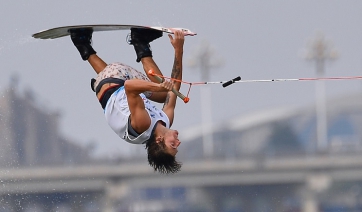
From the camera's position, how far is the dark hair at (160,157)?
10.4 meters

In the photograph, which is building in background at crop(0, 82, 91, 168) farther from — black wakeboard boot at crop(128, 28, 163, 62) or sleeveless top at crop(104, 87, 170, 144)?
sleeveless top at crop(104, 87, 170, 144)

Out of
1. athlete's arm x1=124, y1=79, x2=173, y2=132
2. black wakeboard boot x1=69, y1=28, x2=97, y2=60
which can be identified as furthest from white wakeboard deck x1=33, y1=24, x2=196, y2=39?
athlete's arm x1=124, y1=79, x2=173, y2=132

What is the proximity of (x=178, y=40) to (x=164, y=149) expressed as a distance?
1.08m

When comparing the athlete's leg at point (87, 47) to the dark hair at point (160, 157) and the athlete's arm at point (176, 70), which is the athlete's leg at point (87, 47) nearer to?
the athlete's arm at point (176, 70)

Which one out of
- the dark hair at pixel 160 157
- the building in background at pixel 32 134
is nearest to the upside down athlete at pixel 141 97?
the dark hair at pixel 160 157

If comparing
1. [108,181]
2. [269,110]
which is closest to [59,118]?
[108,181]

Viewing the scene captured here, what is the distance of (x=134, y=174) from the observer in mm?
33000

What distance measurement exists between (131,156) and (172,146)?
22.9 meters

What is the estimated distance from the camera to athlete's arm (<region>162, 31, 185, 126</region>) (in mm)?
10664

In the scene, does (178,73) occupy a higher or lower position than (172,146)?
higher

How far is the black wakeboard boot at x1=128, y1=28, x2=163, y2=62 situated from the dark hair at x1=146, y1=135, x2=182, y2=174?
1080mm

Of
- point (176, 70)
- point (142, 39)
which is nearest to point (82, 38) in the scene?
point (142, 39)

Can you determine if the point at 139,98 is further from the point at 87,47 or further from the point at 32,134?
the point at 32,134

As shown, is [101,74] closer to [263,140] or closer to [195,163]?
[195,163]
